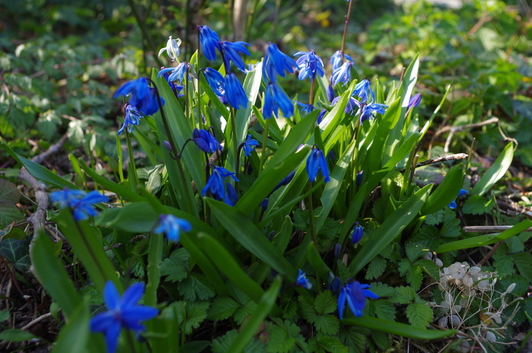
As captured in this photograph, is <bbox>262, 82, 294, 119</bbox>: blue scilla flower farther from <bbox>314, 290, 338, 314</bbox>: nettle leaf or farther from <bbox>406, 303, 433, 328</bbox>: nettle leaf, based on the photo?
<bbox>406, 303, 433, 328</bbox>: nettle leaf

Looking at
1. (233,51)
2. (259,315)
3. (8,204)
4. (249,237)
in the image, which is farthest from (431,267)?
(8,204)

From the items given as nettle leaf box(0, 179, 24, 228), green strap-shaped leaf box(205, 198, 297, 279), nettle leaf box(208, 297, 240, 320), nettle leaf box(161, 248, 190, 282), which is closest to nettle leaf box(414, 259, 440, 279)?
green strap-shaped leaf box(205, 198, 297, 279)

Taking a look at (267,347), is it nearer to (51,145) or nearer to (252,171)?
(252,171)

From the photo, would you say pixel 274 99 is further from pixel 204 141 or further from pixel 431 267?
pixel 431 267

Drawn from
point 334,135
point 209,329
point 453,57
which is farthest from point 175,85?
point 453,57

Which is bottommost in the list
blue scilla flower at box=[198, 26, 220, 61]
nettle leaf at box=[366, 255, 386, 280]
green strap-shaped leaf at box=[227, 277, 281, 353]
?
nettle leaf at box=[366, 255, 386, 280]

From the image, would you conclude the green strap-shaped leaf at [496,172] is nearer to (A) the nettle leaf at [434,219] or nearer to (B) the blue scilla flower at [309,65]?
(A) the nettle leaf at [434,219]
